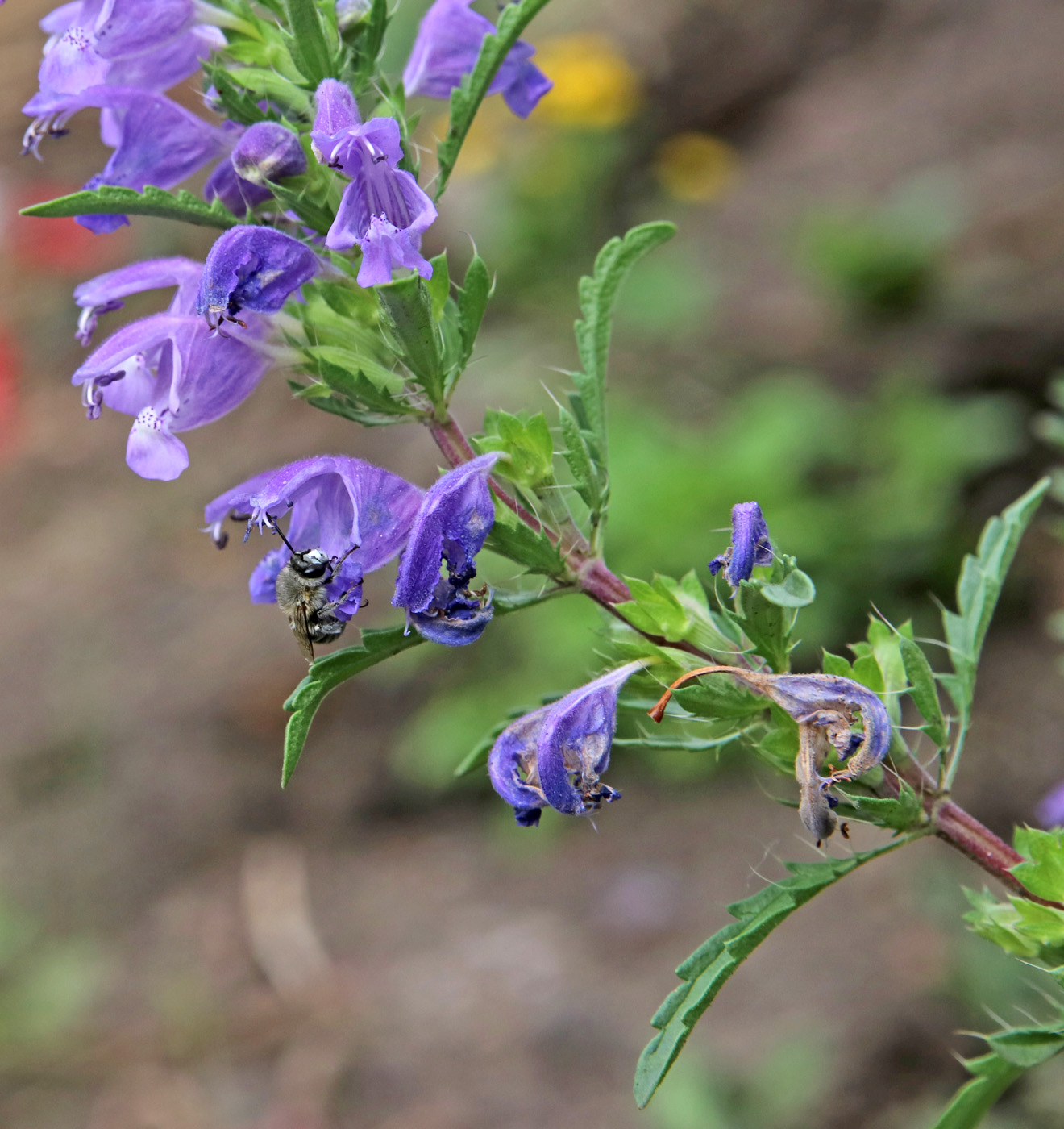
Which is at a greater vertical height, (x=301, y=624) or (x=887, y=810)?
(x=301, y=624)

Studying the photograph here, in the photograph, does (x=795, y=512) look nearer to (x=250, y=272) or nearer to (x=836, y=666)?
(x=836, y=666)

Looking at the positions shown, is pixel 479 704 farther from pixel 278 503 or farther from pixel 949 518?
pixel 278 503

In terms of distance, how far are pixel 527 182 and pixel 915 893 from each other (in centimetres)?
456

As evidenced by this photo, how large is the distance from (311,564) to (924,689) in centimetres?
74

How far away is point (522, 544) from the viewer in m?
1.32

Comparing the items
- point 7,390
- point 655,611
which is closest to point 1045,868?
point 655,611

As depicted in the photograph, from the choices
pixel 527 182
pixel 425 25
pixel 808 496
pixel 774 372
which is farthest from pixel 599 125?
pixel 425 25

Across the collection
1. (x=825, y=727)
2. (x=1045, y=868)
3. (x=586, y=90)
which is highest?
(x=825, y=727)

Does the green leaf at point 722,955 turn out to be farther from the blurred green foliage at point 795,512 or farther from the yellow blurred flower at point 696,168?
the yellow blurred flower at point 696,168

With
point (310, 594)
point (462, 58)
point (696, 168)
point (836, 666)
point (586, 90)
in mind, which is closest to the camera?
point (836, 666)

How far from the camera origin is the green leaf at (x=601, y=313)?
1417 millimetres

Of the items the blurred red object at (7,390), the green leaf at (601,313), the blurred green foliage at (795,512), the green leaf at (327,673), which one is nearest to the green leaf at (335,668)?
the green leaf at (327,673)

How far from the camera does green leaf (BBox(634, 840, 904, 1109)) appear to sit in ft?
3.97

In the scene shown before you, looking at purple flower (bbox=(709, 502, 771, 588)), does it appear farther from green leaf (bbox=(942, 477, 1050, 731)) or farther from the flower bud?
the flower bud
